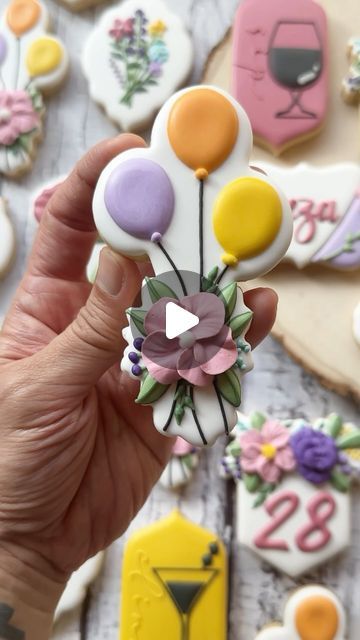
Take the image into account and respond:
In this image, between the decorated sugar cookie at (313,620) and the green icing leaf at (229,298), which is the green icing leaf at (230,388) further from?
the decorated sugar cookie at (313,620)

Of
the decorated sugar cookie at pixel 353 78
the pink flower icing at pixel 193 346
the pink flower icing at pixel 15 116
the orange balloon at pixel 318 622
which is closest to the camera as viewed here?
the pink flower icing at pixel 193 346

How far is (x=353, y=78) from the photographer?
112cm

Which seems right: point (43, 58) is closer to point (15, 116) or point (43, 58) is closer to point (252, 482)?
point (15, 116)

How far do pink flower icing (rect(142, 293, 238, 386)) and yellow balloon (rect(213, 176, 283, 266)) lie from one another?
0.05 meters

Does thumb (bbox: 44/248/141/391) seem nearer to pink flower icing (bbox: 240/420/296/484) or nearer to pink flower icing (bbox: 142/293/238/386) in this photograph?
pink flower icing (bbox: 142/293/238/386)

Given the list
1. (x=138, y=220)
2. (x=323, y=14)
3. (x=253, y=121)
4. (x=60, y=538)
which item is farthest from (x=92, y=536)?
(x=323, y=14)

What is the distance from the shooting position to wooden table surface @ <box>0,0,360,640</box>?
106 cm

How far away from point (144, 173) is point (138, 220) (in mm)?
45

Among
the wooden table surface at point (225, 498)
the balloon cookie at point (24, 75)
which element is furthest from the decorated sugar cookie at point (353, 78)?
the balloon cookie at point (24, 75)

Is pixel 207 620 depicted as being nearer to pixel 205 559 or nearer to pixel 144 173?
pixel 205 559

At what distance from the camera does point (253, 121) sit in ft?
3.66

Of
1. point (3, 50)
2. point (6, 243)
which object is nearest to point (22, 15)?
point (3, 50)

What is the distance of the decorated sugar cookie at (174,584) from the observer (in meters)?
1.03

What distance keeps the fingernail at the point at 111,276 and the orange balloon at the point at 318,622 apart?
0.60m
